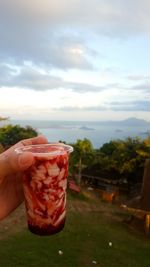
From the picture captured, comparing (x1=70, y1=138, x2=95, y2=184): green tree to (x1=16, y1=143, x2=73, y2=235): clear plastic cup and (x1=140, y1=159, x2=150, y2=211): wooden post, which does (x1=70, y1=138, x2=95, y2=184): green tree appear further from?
(x1=16, y1=143, x2=73, y2=235): clear plastic cup

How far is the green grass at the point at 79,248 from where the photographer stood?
1074 centimetres

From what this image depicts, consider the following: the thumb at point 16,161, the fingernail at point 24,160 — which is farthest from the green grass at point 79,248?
the fingernail at point 24,160

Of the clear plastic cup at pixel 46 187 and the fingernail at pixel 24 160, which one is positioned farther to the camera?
the clear plastic cup at pixel 46 187

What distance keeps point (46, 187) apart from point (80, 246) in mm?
11176

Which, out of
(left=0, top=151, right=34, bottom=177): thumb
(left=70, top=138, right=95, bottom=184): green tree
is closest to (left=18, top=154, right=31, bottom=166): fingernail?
(left=0, top=151, right=34, bottom=177): thumb

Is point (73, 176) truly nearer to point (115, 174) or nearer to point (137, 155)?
point (115, 174)

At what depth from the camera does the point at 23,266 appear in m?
10.0

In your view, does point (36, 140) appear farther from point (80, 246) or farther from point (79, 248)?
point (80, 246)

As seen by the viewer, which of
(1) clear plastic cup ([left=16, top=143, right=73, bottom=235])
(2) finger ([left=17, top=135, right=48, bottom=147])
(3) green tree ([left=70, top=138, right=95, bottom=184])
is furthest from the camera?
(3) green tree ([left=70, top=138, right=95, bottom=184])

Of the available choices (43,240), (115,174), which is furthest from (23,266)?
(115,174)

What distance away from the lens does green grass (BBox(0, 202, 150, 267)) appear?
10742mm

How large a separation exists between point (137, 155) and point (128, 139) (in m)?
1.95

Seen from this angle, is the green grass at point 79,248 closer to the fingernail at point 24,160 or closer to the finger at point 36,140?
the finger at point 36,140

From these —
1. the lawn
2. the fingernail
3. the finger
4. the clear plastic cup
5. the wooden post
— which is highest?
the finger
